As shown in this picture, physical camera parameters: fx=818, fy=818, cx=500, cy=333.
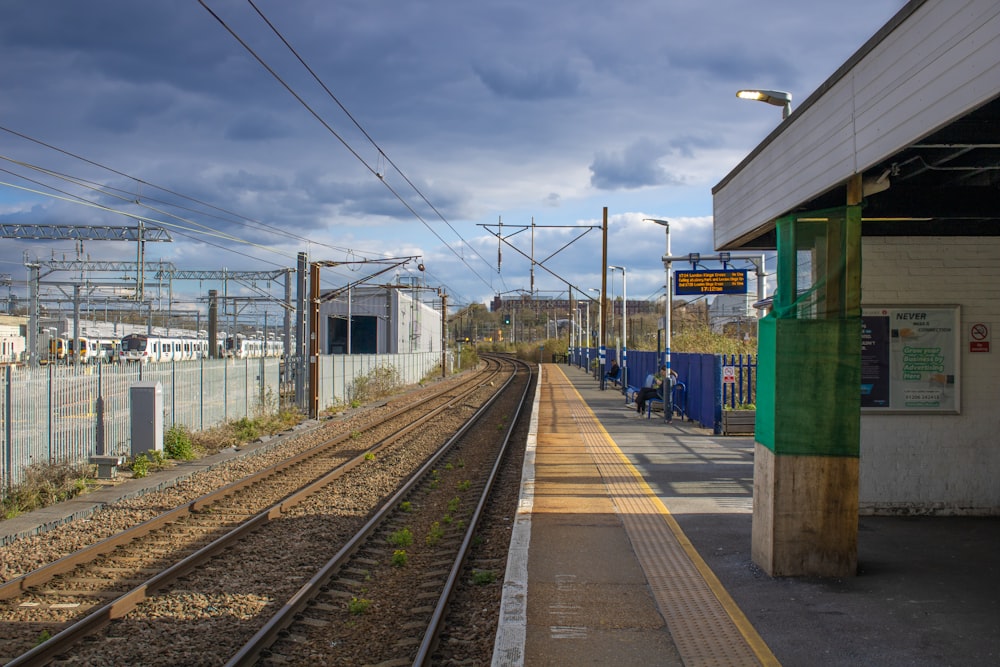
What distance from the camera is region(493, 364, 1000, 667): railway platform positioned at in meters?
5.11

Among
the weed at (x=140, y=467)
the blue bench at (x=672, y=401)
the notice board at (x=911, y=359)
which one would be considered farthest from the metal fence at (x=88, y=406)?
the notice board at (x=911, y=359)

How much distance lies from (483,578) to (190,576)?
111 inches

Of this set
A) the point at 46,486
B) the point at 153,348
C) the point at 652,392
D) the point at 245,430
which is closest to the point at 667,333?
the point at 652,392

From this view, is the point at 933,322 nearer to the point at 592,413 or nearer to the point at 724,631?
the point at 724,631

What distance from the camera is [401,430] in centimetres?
2077

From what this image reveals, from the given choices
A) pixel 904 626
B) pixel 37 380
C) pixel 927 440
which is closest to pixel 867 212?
pixel 927 440

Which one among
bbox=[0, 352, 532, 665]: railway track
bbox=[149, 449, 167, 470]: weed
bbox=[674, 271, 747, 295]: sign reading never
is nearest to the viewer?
bbox=[0, 352, 532, 665]: railway track

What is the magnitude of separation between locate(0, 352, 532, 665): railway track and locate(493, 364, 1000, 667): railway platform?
230 centimetres

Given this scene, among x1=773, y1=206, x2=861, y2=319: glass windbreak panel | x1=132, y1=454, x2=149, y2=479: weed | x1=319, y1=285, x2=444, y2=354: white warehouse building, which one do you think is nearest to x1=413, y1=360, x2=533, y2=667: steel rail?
x1=773, y1=206, x2=861, y2=319: glass windbreak panel

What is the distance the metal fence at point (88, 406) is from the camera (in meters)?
11.9

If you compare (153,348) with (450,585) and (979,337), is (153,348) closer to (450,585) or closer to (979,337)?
(450,585)

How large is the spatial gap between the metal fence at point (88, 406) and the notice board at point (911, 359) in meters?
11.1

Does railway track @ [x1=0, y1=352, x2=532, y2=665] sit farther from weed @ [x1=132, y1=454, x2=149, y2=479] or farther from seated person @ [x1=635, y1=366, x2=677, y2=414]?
seated person @ [x1=635, y1=366, x2=677, y2=414]

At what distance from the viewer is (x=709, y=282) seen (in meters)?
19.0
